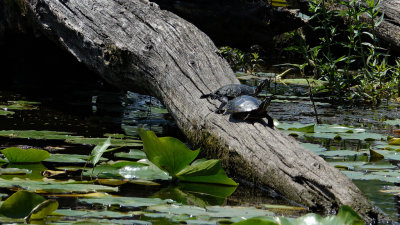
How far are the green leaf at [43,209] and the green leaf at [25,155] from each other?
0.93m

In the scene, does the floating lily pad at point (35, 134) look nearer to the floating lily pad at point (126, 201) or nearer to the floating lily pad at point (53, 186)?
the floating lily pad at point (53, 186)

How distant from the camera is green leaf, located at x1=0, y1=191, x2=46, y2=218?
1.93m

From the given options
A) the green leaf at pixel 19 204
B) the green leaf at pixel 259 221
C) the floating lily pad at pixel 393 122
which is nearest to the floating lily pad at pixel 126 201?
the green leaf at pixel 19 204

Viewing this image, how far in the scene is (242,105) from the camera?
3.14m

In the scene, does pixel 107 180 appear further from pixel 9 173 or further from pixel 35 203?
pixel 35 203

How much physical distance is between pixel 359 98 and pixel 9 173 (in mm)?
3544

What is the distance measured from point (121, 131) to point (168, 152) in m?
1.51

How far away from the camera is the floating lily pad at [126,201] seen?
2195 millimetres

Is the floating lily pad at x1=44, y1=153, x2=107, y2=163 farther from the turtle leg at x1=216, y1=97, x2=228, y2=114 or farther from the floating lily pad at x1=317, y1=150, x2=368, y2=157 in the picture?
the floating lily pad at x1=317, y1=150, x2=368, y2=157

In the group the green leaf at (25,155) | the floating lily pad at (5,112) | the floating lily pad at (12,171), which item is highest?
the green leaf at (25,155)

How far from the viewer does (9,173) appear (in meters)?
2.70

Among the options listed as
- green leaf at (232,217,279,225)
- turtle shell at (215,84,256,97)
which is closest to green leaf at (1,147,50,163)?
turtle shell at (215,84,256,97)

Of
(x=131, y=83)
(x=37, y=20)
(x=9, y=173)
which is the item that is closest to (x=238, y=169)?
(x=9, y=173)

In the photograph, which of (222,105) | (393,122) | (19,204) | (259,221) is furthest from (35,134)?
(393,122)
